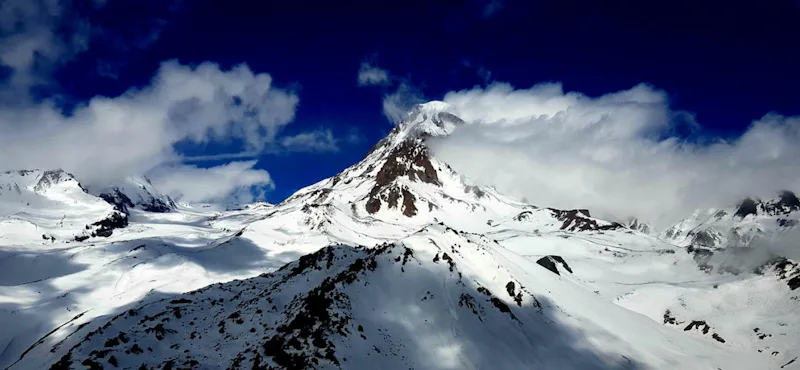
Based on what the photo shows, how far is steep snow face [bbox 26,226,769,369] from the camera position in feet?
123

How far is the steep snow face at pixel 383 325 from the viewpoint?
123 feet

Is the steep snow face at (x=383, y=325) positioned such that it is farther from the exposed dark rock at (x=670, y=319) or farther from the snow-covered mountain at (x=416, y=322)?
the exposed dark rock at (x=670, y=319)

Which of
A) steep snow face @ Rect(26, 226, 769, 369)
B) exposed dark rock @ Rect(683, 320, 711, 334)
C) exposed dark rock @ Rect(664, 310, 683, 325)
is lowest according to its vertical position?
steep snow face @ Rect(26, 226, 769, 369)

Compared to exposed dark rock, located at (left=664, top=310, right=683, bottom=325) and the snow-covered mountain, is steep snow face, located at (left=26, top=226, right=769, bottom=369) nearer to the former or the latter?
the snow-covered mountain

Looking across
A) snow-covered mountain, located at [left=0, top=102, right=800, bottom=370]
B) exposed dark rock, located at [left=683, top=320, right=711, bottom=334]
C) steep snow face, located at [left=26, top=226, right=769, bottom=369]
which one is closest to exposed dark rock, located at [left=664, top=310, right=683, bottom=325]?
snow-covered mountain, located at [left=0, top=102, right=800, bottom=370]

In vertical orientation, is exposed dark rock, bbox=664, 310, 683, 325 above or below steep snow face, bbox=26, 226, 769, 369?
above

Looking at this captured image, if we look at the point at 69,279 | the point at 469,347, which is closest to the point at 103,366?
the point at 469,347

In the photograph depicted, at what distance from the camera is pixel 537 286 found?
233ft

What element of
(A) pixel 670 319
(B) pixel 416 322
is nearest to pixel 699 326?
(A) pixel 670 319

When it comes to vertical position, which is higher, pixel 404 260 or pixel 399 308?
pixel 404 260

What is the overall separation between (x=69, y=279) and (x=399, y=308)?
A: 437 feet

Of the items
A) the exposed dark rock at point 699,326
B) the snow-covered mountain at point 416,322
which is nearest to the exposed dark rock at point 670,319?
the snow-covered mountain at point 416,322

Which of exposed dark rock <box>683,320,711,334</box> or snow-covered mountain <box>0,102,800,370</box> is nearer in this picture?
snow-covered mountain <box>0,102,800,370</box>

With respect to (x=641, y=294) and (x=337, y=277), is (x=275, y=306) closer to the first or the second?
(x=337, y=277)
